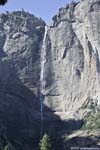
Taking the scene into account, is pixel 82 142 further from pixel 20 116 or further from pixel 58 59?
pixel 58 59

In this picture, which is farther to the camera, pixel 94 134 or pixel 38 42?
pixel 38 42

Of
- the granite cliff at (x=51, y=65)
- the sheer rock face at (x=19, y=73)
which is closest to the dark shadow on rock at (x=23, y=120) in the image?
the sheer rock face at (x=19, y=73)

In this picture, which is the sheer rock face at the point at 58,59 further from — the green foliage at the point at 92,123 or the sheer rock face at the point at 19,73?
the green foliage at the point at 92,123

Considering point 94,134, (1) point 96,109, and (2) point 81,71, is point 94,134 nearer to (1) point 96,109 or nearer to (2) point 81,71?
(1) point 96,109

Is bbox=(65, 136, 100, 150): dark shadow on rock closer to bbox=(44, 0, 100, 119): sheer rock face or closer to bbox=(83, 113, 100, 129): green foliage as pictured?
bbox=(83, 113, 100, 129): green foliage

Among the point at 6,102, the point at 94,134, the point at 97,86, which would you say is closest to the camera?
the point at 94,134

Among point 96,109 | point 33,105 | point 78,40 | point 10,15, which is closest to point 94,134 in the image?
point 96,109

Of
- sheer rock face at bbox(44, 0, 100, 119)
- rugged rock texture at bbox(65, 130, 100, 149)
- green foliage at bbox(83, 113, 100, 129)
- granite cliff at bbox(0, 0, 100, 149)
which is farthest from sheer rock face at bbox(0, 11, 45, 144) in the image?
green foliage at bbox(83, 113, 100, 129)
